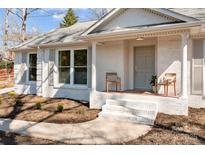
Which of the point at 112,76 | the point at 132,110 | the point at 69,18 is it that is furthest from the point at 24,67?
the point at 69,18

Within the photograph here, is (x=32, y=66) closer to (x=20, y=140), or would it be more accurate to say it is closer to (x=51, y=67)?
(x=51, y=67)

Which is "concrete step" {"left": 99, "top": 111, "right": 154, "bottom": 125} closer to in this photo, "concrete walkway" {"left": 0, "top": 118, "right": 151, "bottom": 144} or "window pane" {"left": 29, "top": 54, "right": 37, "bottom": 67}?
"concrete walkway" {"left": 0, "top": 118, "right": 151, "bottom": 144}

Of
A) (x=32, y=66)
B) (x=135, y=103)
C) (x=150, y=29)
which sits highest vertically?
(x=150, y=29)

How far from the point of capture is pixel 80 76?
12.3 meters

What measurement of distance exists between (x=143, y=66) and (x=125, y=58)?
39.5 inches

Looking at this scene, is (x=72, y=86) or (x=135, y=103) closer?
(x=135, y=103)

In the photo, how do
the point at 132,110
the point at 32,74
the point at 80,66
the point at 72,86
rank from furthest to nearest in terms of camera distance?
1. the point at 32,74
2. the point at 72,86
3. the point at 80,66
4. the point at 132,110

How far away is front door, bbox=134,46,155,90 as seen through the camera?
10812 millimetres

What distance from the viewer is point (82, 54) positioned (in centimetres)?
1214
